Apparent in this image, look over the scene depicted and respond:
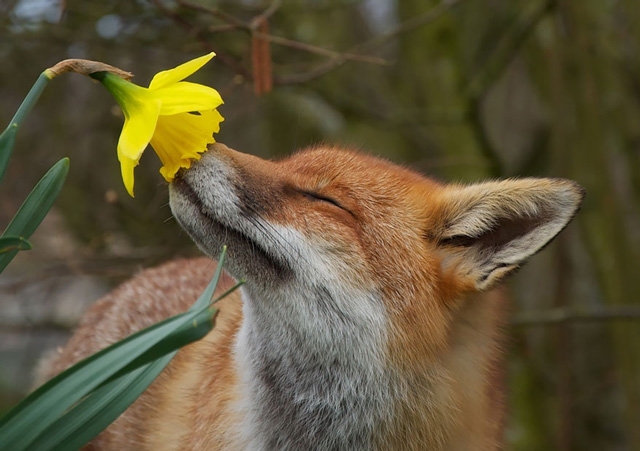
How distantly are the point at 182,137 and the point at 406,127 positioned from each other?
18.6 ft

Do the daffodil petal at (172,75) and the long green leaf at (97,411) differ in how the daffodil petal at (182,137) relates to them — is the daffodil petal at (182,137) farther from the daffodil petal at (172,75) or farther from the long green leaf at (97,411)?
the long green leaf at (97,411)

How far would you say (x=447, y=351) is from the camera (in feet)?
10.1

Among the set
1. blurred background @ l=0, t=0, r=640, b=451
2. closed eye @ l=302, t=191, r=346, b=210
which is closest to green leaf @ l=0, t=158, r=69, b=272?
closed eye @ l=302, t=191, r=346, b=210

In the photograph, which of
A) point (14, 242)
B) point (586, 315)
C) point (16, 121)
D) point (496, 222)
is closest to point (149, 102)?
point (16, 121)

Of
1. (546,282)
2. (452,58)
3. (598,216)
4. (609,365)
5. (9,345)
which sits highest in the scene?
(452,58)

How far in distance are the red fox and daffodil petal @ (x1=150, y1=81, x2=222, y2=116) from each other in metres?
0.55

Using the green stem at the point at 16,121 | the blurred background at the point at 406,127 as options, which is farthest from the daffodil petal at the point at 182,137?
the blurred background at the point at 406,127

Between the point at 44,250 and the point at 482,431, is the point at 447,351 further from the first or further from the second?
the point at 44,250

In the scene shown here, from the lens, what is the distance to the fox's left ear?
2.84 m

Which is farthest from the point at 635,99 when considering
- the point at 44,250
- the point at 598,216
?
the point at 44,250

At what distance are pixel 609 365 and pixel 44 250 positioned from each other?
6.07m

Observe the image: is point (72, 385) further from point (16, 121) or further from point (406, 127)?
point (406, 127)

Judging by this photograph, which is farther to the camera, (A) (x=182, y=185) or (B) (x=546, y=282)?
(B) (x=546, y=282)

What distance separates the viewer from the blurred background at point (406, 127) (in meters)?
6.01
